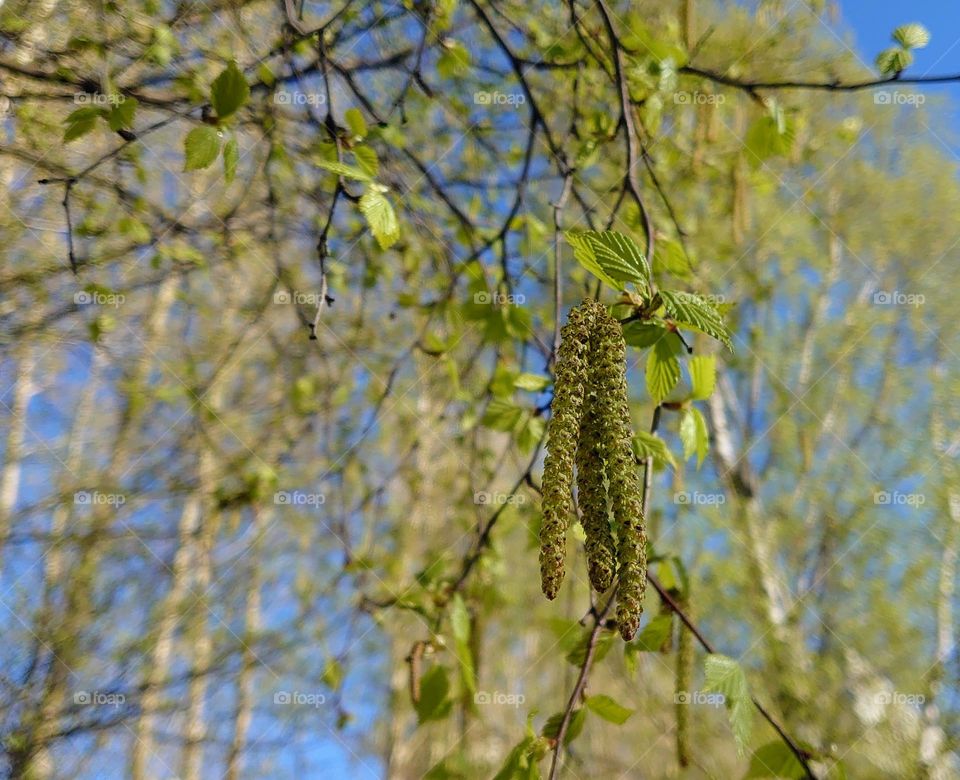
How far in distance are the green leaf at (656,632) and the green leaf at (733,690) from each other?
3.8 inches

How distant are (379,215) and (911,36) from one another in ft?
3.00

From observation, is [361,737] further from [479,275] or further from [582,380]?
[582,380]

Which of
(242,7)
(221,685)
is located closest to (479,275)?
(242,7)

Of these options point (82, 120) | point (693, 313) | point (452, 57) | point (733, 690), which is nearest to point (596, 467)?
point (693, 313)

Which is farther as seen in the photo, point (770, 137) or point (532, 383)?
point (770, 137)

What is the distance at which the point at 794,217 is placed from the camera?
5.59 metres

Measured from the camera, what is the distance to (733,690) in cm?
94

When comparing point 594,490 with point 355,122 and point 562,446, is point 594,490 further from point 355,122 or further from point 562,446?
point 355,122

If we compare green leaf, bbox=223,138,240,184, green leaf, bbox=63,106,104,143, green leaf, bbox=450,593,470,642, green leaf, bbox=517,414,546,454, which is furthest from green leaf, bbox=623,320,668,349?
green leaf, bbox=63,106,104,143

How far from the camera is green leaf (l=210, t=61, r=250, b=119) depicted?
1016 millimetres

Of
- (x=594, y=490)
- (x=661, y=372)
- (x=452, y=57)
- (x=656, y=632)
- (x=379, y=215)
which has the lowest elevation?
(x=656, y=632)

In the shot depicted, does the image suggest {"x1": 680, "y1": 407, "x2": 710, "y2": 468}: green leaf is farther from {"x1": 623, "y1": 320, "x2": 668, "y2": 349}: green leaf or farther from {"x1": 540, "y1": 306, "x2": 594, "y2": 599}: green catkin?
{"x1": 540, "y1": 306, "x2": 594, "y2": 599}: green catkin

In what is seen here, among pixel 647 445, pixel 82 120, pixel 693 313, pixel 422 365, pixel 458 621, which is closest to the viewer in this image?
pixel 693 313

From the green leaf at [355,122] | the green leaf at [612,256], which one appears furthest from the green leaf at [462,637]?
the green leaf at [355,122]
